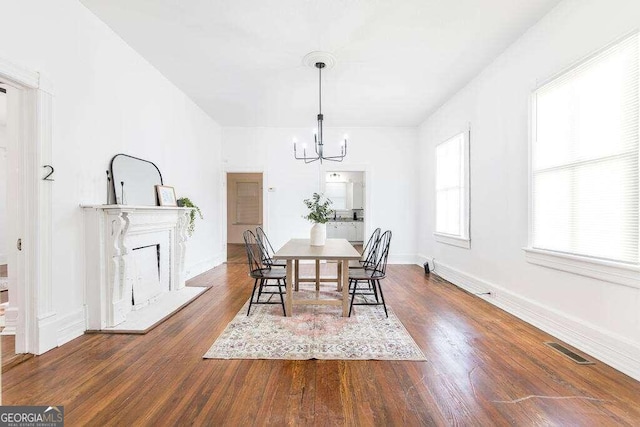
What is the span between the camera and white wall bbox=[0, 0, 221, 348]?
2268 mm

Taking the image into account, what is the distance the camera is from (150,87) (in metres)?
3.70

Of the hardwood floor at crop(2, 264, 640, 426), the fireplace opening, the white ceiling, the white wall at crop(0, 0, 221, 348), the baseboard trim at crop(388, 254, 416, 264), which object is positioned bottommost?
the hardwood floor at crop(2, 264, 640, 426)

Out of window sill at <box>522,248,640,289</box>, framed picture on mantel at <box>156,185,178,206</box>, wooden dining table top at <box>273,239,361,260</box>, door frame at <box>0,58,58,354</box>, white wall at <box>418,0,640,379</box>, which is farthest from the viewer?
framed picture on mantel at <box>156,185,178,206</box>

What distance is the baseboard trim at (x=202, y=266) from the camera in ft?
15.5

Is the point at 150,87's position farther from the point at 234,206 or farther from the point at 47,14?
the point at 234,206

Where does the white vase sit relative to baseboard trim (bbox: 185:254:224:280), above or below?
above

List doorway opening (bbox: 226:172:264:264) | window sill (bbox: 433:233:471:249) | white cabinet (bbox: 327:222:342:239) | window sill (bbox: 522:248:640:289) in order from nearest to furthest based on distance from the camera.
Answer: window sill (bbox: 522:248:640:289) → window sill (bbox: 433:233:471:249) → white cabinet (bbox: 327:222:342:239) → doorway opening (bbox: 226:172:264:264)

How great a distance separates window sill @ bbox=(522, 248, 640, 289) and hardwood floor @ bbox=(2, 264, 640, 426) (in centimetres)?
63

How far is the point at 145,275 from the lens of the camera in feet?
11.0

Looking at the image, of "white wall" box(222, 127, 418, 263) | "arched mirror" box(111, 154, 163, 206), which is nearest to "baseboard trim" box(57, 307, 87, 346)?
"arched mirror" box(111, 154, 163, 206)

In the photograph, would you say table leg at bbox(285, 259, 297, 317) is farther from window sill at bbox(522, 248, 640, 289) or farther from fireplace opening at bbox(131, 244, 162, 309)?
window sill at bbox(522, 248, 640, 289)

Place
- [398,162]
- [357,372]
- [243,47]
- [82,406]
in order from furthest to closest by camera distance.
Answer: [398,162]
[243,47]
[357,372]
[82,406]

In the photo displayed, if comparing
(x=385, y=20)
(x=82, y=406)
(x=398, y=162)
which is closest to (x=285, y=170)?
(x=398, y=162)

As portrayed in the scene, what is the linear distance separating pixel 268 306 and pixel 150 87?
120 inches
